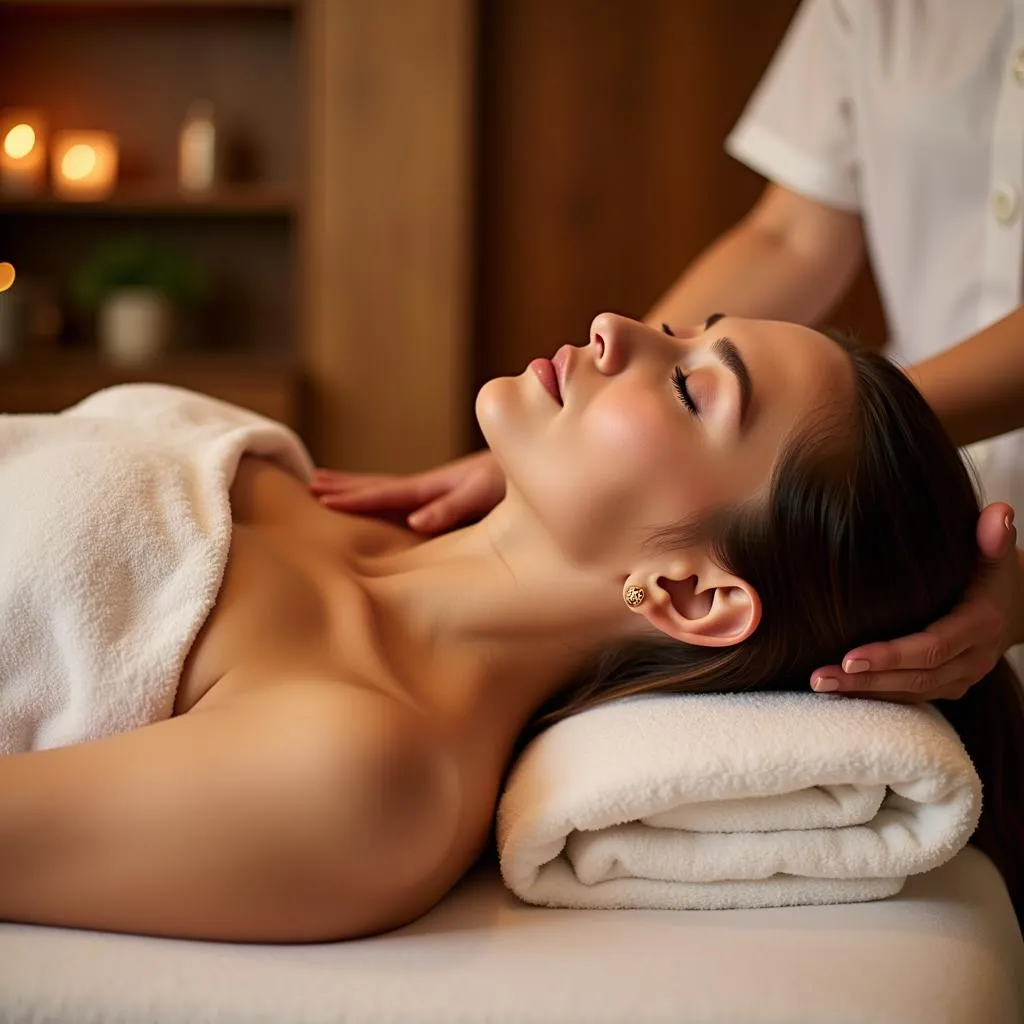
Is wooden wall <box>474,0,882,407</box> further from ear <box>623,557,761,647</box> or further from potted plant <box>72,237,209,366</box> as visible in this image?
ear <box>623,557,761,647</box>

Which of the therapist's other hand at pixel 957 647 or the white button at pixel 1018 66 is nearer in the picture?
the therapist's other hand at pixel 957 647

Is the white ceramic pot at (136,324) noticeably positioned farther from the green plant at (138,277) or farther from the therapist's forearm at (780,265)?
the therapist's forearm at (780,265)

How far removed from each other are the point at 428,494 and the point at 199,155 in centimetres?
235

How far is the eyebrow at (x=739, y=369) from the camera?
1.26 metres

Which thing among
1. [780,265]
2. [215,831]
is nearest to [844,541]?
[215,831]

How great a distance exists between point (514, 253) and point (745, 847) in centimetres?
278

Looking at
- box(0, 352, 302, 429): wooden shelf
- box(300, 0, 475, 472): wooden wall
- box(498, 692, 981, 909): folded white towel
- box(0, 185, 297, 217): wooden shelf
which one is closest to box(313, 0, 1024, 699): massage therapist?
box(498, 692, 981, 909): folded white towel

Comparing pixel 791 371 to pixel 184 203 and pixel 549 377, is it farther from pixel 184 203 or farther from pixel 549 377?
pixel 184 203

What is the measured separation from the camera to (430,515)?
63.8 inches

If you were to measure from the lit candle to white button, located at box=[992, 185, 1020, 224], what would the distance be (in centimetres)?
273

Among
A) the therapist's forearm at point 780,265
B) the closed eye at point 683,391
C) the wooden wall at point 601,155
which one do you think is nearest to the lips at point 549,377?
the closed eye at point 683,391

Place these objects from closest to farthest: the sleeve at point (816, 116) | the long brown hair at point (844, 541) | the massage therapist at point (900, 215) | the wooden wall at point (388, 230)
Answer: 1. the long brown hair at point (844, 541)
2. the massage therapist at point (900, 215)
3. the sleeve at point (816, 116)
4. the wooden wall at point (388, 230)

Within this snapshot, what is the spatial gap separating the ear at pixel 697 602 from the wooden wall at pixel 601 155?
250cm

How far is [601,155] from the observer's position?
12.0 feet
